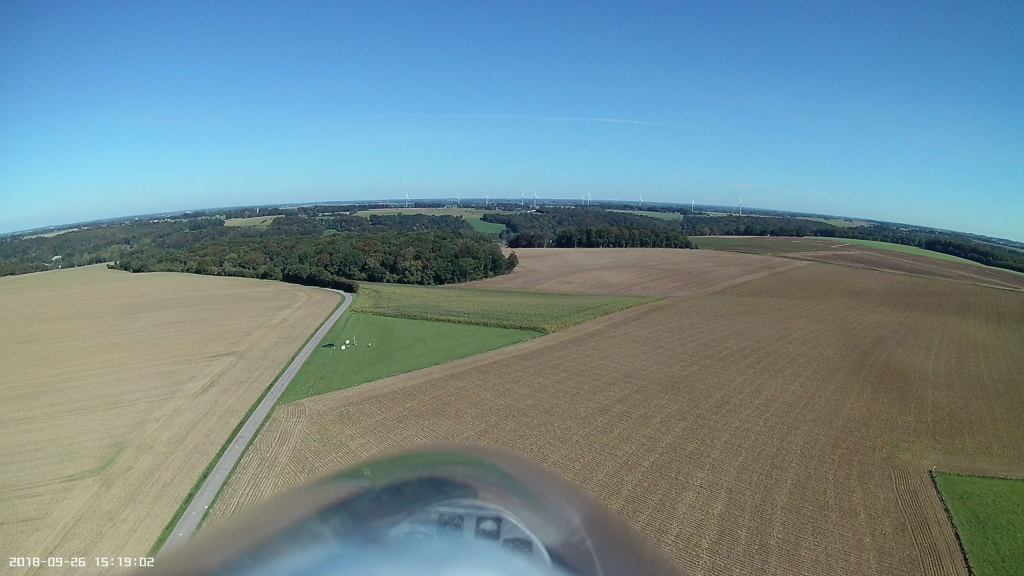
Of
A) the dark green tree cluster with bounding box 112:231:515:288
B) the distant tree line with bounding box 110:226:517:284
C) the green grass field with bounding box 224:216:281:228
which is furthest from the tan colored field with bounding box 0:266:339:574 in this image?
the green grass field with bounding box 224:216:281:228

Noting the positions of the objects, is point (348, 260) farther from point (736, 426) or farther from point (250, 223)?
point (250, 223)

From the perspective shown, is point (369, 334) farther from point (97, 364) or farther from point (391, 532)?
point (391, 532)

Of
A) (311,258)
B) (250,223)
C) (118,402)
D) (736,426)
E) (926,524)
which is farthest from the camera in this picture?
(250,223)

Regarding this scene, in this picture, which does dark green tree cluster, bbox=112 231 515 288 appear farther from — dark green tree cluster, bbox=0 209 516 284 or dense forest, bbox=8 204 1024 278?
dense forest, bbox=8 204 1024 278

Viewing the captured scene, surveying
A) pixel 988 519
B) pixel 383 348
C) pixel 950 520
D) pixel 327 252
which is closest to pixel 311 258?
pixel 327 252

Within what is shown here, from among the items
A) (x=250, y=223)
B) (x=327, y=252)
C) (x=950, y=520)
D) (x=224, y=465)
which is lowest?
(x=224, y=465)
